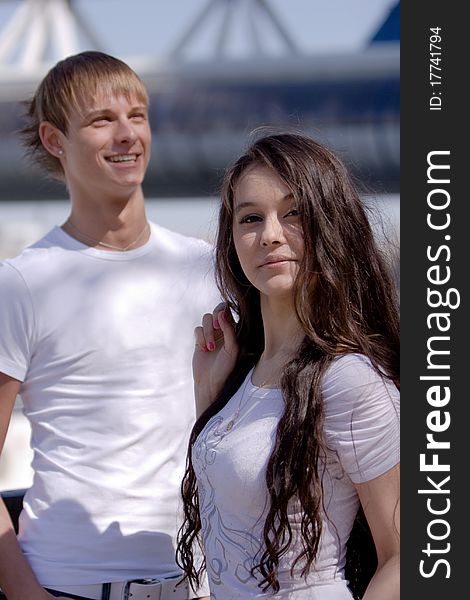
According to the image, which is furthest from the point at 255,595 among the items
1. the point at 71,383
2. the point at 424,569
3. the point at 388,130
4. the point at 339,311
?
the point at 388,130

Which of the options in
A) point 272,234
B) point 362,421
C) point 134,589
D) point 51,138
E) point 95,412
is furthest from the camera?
point 51,138

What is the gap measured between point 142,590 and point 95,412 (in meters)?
0.36

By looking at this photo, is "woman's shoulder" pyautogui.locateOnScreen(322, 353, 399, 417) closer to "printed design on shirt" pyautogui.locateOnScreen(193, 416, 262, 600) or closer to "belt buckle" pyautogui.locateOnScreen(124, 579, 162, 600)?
"printed design on shirt" pyautogui.locateOnScreen(193, 416, 262, 600)

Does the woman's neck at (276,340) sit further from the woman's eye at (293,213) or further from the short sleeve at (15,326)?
the short sleeve at (15,326)

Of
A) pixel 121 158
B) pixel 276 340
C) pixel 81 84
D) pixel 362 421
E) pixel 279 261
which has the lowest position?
pixel 362 421

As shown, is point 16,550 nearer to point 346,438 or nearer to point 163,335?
point 163,335

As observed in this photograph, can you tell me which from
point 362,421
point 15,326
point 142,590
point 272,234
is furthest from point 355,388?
point 15,326

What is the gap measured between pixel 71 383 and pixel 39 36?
12868 mm

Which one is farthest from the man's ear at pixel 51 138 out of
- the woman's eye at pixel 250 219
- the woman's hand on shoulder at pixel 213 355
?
the woman's eye at pixel 250 219

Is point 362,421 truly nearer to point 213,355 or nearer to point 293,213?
point 293,213

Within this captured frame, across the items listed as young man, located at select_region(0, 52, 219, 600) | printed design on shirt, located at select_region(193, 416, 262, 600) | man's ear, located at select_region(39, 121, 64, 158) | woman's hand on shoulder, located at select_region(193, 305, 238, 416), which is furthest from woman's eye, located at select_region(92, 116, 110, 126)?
printed design on shirt, located at select_region(193, 416, 262, 600)

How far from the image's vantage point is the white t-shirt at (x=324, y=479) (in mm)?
1585

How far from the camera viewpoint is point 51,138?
248 centimetres

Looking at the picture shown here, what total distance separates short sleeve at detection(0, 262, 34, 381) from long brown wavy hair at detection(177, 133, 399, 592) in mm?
514
